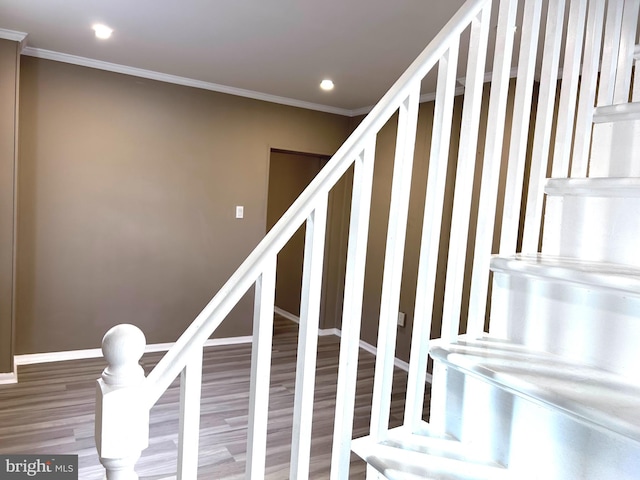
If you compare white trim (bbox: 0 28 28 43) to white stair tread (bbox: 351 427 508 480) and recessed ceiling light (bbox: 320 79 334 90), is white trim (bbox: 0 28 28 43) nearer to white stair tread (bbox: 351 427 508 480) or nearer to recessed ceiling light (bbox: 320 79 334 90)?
recessed ceiling light (bbox: 320 79 334 90)

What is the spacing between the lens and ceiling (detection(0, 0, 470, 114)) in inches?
98.5

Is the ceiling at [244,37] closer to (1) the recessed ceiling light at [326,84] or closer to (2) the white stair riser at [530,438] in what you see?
(1) the recessed ceiling light at [326,84]

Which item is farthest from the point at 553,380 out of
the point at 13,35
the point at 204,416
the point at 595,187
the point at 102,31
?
the point at 13,35

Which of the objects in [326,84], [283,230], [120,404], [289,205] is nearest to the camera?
[120,404]

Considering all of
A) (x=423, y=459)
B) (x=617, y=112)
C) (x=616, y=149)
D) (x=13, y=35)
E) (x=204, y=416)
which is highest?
(x=13, y=35)

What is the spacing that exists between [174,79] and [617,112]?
3.57 metres

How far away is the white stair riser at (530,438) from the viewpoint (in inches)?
34.8

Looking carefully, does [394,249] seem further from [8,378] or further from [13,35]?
[8,378]

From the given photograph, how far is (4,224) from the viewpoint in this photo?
131 inches

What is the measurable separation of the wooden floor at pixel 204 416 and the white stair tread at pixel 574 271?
1709mm

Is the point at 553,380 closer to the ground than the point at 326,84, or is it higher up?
closer to the ground

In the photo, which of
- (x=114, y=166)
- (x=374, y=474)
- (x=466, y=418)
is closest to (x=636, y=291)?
(x=466, y=418)

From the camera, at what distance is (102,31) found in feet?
9.81

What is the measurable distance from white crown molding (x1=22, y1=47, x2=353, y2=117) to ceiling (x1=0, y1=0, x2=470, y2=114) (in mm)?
11
